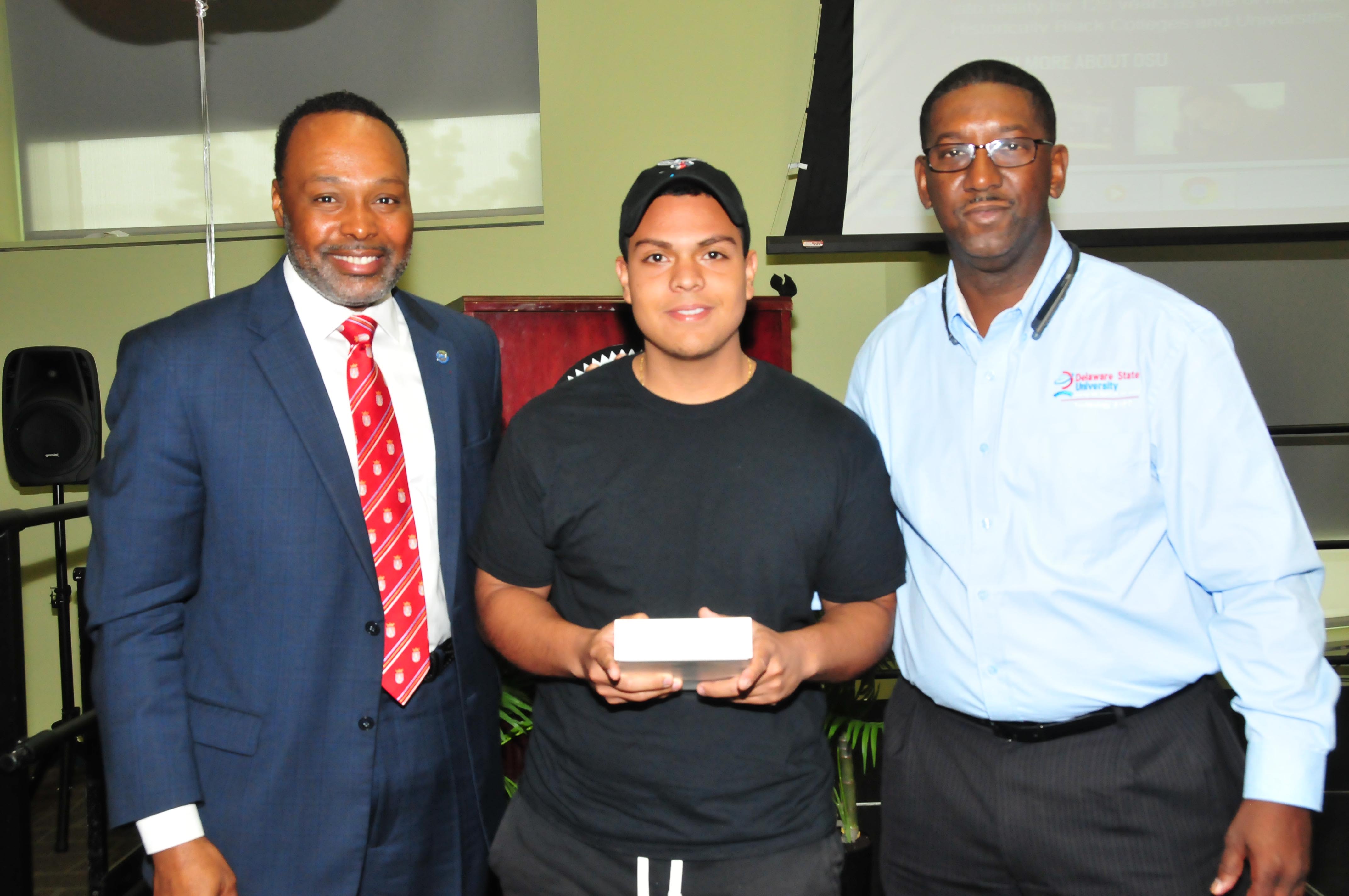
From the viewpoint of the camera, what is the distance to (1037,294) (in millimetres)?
1647

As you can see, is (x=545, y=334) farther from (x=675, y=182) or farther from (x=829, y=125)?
(x=829, y=125)

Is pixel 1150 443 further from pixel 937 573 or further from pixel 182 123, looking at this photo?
pixel 182 123

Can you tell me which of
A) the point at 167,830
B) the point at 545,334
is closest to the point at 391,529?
the point at 167,830

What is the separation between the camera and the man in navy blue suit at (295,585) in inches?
57.3

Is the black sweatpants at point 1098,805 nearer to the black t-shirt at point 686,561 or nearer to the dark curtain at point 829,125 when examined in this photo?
the black t-shirt at point 686,561

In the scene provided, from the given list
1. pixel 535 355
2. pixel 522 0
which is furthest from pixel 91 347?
pixel 535 355

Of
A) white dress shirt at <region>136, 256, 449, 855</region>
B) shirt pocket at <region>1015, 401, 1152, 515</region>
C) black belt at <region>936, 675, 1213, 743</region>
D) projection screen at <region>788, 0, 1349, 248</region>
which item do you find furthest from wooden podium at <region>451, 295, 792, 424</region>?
projection screen at <region>788, 0, 1349, 248</region>

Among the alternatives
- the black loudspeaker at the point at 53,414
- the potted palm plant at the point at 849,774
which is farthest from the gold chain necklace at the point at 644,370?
the black loudspeaker at the point at 53,414

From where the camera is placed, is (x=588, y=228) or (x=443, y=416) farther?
(x=588, y=228)

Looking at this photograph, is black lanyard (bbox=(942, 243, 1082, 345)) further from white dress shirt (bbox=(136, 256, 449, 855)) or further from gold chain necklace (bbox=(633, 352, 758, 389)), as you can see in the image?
white dress shirt (bbox=(136, 256, 449, 855))

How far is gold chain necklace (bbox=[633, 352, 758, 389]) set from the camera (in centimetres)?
159

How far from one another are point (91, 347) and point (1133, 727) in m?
4.56

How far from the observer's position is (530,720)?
8.02ft

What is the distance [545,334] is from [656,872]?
1.31 meters
